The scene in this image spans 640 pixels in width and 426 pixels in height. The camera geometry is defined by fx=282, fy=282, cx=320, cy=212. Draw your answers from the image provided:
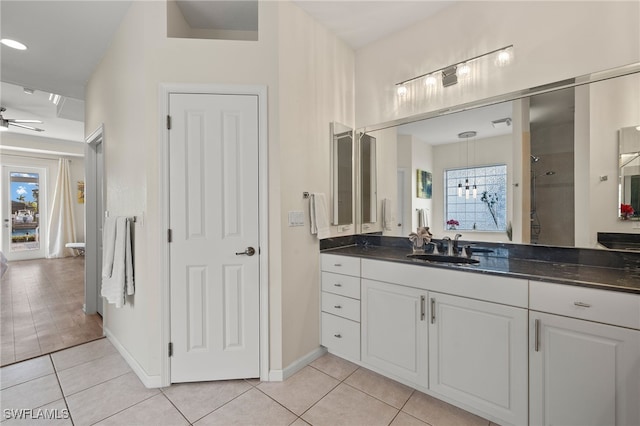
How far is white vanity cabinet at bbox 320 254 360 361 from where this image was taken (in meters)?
2.19

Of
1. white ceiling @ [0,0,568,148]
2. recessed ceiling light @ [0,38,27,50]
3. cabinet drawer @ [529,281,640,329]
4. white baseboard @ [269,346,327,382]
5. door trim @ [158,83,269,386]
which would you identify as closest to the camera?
cabinet drawer @ [529,281,640,329]

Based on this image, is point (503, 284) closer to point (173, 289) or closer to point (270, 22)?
point (173, 289)

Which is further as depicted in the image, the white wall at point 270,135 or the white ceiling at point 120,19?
the white ceiling at point 120,19

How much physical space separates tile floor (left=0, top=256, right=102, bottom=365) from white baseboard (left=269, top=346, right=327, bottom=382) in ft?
6.62

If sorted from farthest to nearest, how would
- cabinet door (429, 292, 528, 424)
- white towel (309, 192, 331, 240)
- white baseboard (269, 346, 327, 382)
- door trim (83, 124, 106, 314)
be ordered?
door trim (83, 124, 106, 314)
white towel (309, 192, 331, 240)
white baseboard (269, 346, 327, 382)
cabinet door (429, 292, 528, 424)

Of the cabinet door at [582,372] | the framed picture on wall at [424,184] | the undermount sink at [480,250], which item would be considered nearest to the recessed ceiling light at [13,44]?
the framed picture on wall at [424,184]

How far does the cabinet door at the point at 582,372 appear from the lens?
123cm

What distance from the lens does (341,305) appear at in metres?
2.28

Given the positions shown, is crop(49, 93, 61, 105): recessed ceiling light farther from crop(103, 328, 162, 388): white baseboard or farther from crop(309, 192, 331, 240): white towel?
crop(309, 192, 331, 240): white towel

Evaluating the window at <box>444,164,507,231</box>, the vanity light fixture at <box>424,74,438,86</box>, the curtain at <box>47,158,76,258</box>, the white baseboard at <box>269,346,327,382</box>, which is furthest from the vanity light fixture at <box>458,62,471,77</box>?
the curtain at <box>47,158,76,258</box>

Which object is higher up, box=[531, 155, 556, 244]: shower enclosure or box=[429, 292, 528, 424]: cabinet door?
box=[531, 155, 556, 244]: shower enclosure

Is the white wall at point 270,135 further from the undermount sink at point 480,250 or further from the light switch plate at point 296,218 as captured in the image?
the undermount sink at point 480,250

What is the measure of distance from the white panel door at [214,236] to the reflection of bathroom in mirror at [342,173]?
79 centimetres

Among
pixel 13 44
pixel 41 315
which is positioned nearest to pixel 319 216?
A: pixel 13 44
